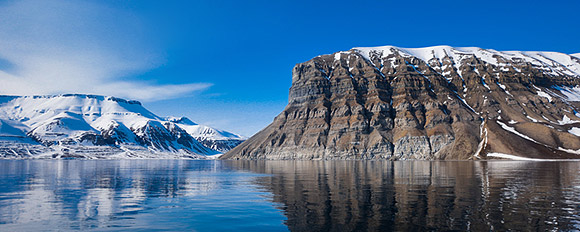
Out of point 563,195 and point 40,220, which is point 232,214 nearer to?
point 40,220

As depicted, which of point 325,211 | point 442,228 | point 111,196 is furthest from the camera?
point 111,196

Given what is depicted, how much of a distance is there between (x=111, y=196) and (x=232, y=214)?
61.3 ft

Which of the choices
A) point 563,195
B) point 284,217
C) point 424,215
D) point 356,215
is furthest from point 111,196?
point 563,195

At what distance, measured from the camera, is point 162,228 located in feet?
76.7

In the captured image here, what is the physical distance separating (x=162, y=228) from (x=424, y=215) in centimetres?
1762

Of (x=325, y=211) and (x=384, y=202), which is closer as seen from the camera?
(x=325, y=211)

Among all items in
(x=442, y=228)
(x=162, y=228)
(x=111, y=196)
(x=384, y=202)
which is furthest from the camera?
(x=111, y=196)

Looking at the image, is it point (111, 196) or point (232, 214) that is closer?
point (232, 214)

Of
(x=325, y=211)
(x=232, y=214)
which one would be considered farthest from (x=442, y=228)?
(x=232, y=214)

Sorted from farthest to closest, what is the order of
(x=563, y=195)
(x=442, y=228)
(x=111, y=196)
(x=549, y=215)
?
(x=111, y=196), (x=563, y=195), (x=549, y=215), (x=442, y=228)

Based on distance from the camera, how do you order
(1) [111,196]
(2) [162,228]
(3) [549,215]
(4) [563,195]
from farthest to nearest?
(1) [111,196] → (4) [563,195] → (3) [549,215] → (2) [162,228]

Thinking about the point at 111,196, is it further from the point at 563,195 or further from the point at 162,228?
the point at 563,195

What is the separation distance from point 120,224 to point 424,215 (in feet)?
68.1

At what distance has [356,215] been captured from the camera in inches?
1026
